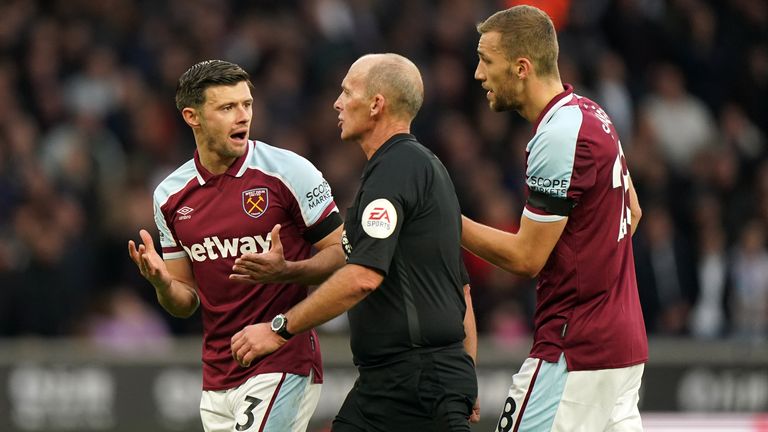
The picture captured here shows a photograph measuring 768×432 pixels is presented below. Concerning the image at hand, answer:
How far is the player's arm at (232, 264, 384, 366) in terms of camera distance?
17.6ft

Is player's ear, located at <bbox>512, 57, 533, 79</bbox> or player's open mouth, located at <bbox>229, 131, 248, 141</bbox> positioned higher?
player's ear, located at <bbox>512, 57, 533, 79</bbox>

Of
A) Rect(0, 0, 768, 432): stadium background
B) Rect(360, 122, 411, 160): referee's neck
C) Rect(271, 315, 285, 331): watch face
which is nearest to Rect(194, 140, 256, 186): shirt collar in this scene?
Rect(360, 122, 411, 160): referee's neck

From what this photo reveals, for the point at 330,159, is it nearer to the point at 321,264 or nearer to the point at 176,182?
the point at 176,182

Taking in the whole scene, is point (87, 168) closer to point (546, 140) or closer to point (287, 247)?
point (287, 247)

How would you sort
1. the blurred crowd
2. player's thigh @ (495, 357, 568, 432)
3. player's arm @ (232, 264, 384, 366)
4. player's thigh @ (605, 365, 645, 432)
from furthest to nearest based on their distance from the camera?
the blurred crowd
player's thigh @ (605, 365, 645, 432)
player's thigh @ (495, 357, 568, 432)
player's arm @ (232, 264, 384, 366)

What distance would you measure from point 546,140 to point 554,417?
115 centimetres

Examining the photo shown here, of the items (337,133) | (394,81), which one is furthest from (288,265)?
(337,133)

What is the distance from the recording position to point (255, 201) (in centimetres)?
614

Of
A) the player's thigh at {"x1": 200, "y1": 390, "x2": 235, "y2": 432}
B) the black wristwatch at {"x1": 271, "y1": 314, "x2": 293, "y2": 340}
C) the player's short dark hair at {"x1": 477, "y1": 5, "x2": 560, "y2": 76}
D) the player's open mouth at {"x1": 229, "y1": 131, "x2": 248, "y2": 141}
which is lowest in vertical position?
the player's thigh at {"x1": 200, "y1": 390, "x2": 235, "y2": 432}

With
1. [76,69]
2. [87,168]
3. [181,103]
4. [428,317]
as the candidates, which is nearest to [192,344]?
[87,168]

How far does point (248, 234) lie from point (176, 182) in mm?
480

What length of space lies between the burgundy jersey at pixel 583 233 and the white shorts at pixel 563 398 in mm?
46

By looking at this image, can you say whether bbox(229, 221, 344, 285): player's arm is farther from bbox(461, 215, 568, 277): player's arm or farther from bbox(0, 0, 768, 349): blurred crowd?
bbox(0, 0, 768, 349): blurred crowd

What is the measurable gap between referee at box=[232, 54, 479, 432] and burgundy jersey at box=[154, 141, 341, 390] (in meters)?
0.57
